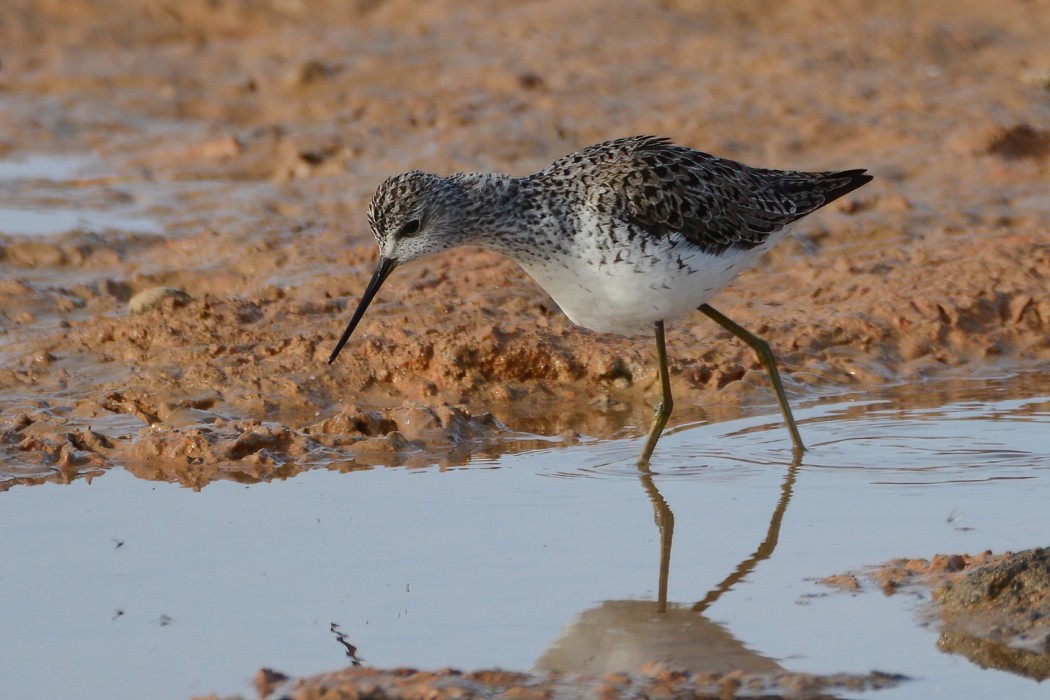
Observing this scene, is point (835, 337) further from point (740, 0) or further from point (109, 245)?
point (740, 0)

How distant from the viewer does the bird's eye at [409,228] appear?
6.45 m

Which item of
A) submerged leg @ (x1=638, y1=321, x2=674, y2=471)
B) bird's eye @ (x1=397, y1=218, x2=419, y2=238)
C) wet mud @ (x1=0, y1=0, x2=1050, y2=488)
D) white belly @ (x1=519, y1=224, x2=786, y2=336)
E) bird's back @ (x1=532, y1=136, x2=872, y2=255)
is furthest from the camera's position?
wet mud @ (x1=0, y1=0, x2=1050, y2=488)

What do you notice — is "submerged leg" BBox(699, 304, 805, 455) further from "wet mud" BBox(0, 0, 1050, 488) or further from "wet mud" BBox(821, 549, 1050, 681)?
A: "wet mud" BBox(821, 549, 1050, 681)

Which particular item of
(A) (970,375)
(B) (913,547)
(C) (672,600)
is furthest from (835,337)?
(C) (672,600)

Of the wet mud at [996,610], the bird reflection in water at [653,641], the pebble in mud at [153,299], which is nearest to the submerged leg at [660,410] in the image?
the bird reflection in water at [653,641]

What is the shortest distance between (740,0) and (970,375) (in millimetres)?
5973

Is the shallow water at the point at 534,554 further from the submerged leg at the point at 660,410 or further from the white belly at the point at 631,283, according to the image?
the white belly at the point at 631,283

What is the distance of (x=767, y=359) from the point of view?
7.16m

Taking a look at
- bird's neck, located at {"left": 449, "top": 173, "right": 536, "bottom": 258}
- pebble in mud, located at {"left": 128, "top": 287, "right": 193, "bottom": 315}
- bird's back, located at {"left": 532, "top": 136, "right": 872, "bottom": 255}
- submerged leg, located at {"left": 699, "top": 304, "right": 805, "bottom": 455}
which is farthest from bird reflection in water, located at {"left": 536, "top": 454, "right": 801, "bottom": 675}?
pebble in mud, located at {"left": 128, "top": 287, "right": 193, "bottom": 315}

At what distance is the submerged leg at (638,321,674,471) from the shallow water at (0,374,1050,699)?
10cm

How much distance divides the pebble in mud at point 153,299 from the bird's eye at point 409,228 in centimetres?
235

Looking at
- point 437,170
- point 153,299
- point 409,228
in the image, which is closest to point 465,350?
point 409,228

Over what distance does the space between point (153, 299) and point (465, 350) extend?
1918 mm

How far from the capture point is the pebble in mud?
8344 mm
